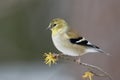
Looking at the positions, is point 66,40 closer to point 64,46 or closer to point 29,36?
point 64,46

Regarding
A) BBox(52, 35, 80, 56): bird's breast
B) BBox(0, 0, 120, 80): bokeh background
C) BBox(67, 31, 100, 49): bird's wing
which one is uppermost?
BBox(0, 0, 120, 80): bokeh background

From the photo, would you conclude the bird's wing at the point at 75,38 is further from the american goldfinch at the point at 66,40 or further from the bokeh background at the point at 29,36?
the bokeh background at the point at 29,36

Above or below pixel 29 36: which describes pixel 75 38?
below

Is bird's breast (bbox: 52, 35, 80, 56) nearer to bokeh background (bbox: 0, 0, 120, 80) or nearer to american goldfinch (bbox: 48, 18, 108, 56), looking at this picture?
american goldfinch (bbox: 48, 18, 108, 56)

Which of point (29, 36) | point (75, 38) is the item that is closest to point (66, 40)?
point (75, 38)

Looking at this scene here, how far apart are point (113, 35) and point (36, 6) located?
1.78 m

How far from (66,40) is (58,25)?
1.6 inches

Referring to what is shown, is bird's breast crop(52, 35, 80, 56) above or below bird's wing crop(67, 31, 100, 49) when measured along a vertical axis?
below

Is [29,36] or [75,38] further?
[29,36]

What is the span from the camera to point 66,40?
0.85 m

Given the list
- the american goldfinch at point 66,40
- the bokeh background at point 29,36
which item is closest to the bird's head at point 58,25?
the american goldfinch at point 66,40

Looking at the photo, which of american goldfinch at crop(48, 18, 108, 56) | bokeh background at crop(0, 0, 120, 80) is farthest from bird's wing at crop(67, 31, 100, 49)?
bokeh background at crop(0, 0, 120, 80)

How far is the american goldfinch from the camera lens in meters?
0.83

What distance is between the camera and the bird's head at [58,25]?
2.72ft
